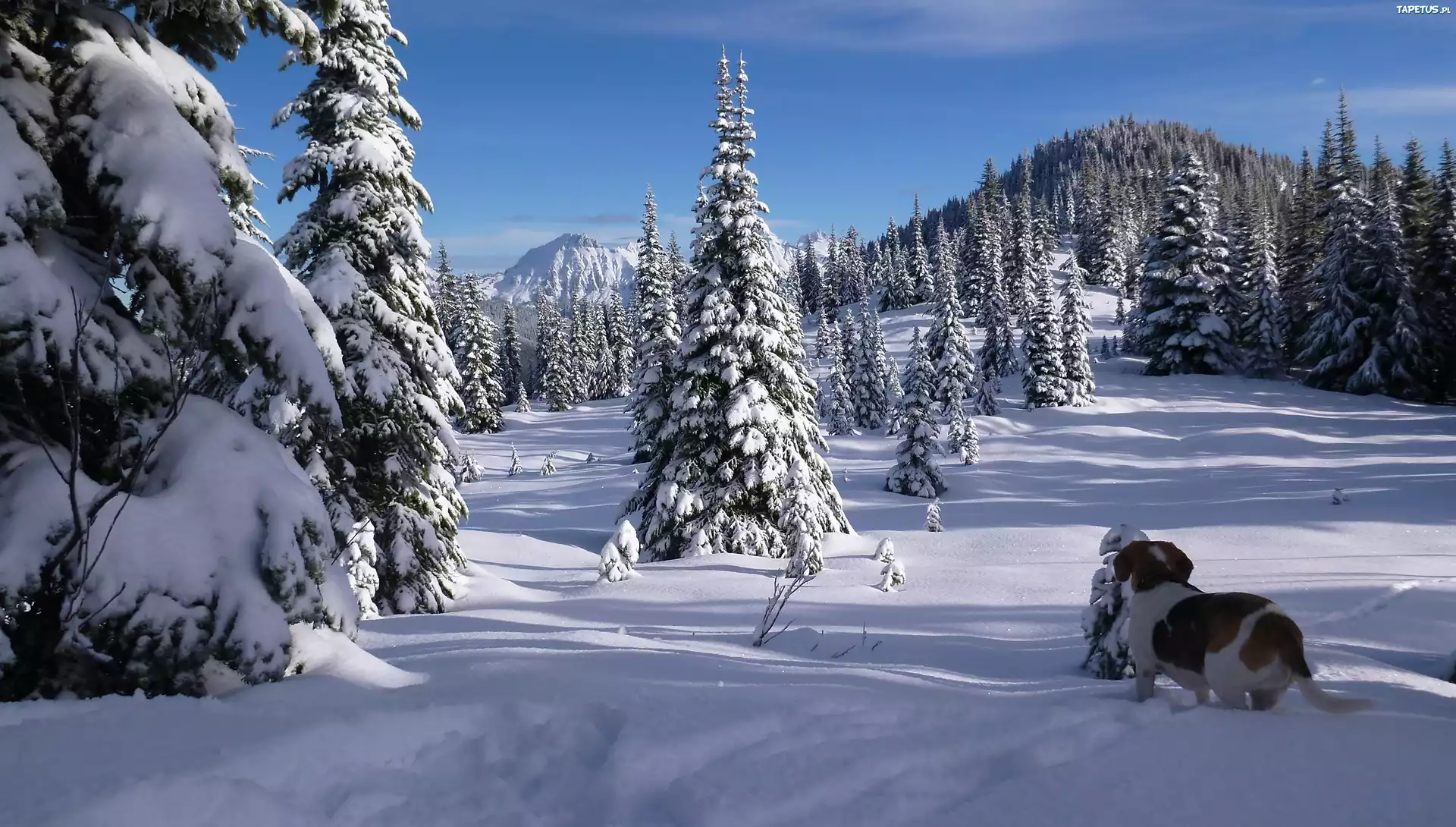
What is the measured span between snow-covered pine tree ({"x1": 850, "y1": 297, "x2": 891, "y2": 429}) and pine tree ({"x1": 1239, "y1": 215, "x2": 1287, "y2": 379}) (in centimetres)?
2216

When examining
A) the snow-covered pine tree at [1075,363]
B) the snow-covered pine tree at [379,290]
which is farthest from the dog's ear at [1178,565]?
the snow-covered pine tree at [1075,363]

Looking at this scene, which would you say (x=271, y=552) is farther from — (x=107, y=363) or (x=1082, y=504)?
(x=1082, y=504)

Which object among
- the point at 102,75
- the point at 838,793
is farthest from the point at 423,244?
the point at 838,793

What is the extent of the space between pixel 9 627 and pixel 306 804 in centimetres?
187

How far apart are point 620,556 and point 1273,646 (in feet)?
36.2

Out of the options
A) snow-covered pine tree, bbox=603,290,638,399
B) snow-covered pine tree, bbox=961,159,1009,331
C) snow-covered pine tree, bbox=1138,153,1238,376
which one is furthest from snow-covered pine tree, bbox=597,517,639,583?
snow-covered pine tree, bbox=603,290,638,399

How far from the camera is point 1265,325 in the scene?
44.9m

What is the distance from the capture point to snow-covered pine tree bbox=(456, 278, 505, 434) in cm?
5644

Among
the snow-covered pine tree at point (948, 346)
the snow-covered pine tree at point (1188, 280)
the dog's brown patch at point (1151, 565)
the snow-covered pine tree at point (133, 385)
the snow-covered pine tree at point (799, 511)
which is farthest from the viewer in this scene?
the snow-covered pine tree at point (948, 346)

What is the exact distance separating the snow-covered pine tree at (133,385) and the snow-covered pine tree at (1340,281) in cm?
4823

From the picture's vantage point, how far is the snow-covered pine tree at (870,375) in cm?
5072

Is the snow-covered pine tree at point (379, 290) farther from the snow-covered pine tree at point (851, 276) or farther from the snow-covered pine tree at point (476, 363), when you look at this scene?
the snow-covered pine tree at point (851, 276)

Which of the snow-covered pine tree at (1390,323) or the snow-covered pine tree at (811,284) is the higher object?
the snow-covered pine tree at (811,284)

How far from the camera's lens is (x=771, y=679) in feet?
13.4
